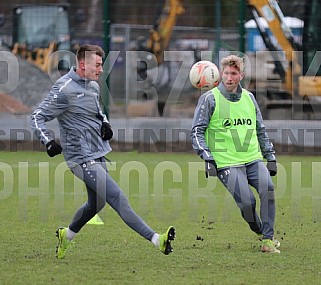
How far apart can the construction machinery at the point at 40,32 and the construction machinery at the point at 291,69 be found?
4013 mm

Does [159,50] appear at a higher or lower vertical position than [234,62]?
lower

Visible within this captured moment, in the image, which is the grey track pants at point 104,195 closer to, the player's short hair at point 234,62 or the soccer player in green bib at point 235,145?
the soccer player in green bib at point 235,145

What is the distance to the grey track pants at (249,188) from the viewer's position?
8461 mm

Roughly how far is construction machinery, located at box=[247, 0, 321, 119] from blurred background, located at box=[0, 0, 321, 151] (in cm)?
2

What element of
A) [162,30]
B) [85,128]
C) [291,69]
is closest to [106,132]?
[85,128]

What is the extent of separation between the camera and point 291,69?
1931 centimetres

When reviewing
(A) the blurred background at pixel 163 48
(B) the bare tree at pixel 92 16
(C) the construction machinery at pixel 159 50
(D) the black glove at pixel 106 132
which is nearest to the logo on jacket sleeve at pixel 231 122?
(D) the black glove at pixel 106 132

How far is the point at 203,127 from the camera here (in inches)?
335

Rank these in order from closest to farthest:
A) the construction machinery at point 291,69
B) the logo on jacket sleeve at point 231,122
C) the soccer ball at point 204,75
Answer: the logo on jacket sleeve at point 231,122 → the soccer ball at point 204,75 → the construction machinery at point 291,69

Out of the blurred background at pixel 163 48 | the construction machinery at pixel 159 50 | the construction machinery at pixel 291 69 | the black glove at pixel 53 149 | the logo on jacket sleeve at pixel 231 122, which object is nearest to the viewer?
the black glove at pixel 53 149

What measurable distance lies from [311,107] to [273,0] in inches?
97.3

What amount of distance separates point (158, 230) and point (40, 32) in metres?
11.1

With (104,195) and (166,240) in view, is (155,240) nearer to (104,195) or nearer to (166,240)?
(166,240)

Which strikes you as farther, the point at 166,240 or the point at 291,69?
A: the point at 291,69
